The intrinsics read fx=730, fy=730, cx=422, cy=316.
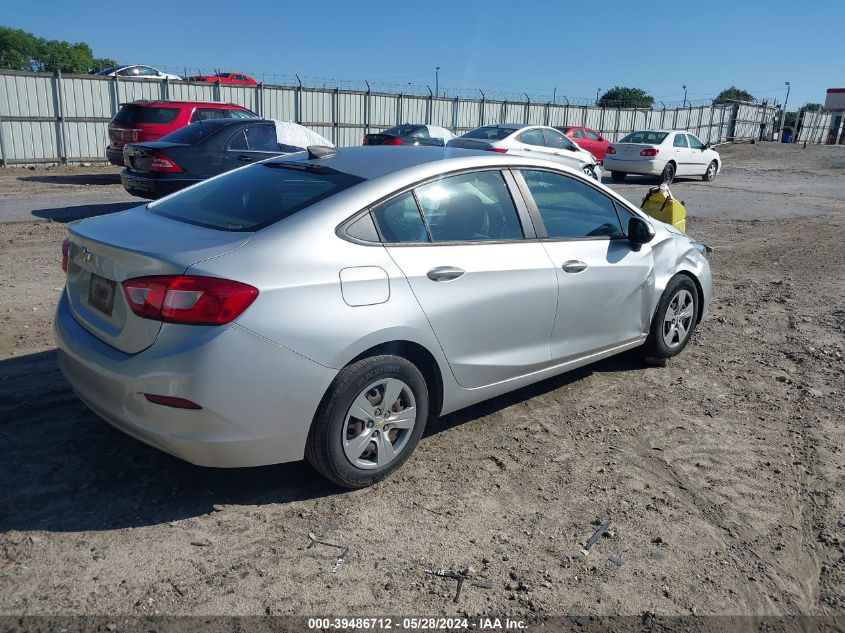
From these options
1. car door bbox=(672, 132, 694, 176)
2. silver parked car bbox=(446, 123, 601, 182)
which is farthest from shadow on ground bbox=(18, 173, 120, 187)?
car door bbox=(672, 132, 694, 176)

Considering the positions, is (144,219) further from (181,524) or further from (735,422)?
(735,422)

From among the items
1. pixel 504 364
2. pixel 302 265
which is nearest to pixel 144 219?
pixel 302 265

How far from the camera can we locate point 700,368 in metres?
5.77

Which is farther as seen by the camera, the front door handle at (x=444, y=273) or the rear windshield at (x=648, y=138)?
the rear windshield at (x=648, y=138)

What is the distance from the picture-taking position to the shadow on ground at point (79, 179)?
54.0 ft

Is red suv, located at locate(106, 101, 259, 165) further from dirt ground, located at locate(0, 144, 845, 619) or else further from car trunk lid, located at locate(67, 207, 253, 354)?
car trunk lid, located at locate(67, 207, 253, 354)

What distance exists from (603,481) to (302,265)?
6.54ft

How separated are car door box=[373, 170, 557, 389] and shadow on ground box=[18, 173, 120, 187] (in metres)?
14.2

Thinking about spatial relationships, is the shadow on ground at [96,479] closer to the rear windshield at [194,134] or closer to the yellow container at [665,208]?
the yellow container at [665,208]

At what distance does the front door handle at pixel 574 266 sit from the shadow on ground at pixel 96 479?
1272 mm

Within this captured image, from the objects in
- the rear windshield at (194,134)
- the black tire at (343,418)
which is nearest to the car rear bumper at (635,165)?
the rear windshield at (194,134)

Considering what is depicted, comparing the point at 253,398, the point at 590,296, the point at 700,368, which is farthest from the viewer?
the point at 700,368

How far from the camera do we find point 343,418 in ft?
11.3

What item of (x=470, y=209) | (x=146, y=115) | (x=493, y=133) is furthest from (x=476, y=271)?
(x=493, y=133)
